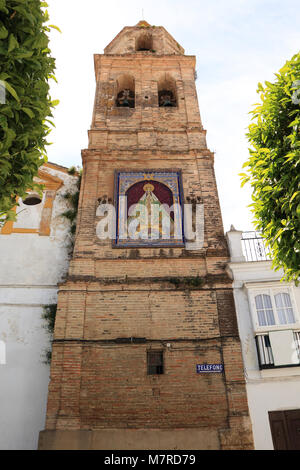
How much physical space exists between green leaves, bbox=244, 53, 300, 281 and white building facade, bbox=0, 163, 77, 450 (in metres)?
5.94

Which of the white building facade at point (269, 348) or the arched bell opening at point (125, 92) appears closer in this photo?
the white building facade at point (269, 348)

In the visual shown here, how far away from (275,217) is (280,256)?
71 cm

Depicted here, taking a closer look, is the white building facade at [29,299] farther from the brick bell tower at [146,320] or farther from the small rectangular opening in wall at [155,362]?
the small rectangular opening in wall at [155,362]

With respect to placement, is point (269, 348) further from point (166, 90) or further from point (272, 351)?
point (166, 90)

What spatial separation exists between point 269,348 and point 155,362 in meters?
2.67

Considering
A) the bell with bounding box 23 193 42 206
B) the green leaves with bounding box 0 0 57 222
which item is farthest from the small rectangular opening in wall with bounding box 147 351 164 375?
the bell with bounding box 23 193 42 206

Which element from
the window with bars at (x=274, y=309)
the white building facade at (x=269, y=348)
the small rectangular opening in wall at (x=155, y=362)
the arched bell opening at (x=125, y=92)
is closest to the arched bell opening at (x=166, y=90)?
the arched bell opening at (x=125, y=92)

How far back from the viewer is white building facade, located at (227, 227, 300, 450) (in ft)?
27.5

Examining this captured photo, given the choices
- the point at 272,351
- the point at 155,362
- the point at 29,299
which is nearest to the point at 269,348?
the point at 272,351

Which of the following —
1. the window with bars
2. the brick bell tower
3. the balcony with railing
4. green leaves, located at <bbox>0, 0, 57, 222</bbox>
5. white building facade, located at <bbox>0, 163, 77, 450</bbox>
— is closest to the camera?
green leaves, located at <bbox>0, 0, 57, 222</bbox>

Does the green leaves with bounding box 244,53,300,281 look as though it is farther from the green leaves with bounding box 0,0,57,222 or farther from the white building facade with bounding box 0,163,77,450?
the white building facade with bounding box 0,163,77,450

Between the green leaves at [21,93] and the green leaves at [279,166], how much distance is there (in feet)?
12.6

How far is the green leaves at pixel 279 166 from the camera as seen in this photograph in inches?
249

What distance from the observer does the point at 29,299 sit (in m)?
10.2
